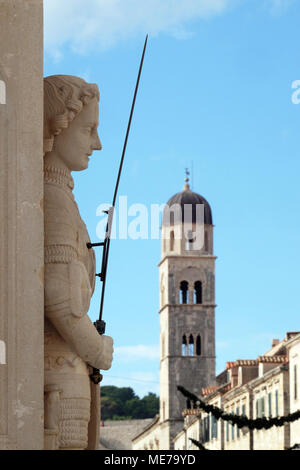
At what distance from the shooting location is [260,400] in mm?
49000

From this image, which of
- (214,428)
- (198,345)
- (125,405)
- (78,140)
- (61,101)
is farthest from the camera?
(125,405)

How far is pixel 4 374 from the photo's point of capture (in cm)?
607

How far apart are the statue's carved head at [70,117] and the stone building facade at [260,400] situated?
32310 mm

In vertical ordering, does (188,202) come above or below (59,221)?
above

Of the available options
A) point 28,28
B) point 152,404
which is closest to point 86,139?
point 28,28

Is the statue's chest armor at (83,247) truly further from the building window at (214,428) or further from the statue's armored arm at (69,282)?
the building window at (214,428)

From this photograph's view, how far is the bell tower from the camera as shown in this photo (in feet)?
307

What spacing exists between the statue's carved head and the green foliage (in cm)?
13966

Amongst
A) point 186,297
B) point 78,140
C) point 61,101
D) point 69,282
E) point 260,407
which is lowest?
point 69,282

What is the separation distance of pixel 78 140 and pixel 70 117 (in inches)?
7.2

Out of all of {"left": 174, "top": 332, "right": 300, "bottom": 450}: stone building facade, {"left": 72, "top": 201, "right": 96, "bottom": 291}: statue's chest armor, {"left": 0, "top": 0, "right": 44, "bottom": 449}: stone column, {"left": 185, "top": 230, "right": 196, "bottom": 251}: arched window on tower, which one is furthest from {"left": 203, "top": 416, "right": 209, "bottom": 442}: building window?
{"left": 0, "top": 0, "right": 44, "bottom": 449}: stone column

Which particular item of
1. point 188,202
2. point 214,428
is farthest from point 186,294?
point 214,428

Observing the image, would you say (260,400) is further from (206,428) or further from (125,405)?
(125,405)

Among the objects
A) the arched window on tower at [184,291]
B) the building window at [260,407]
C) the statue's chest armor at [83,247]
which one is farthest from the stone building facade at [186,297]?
the statue's chest armor at [83,247]
